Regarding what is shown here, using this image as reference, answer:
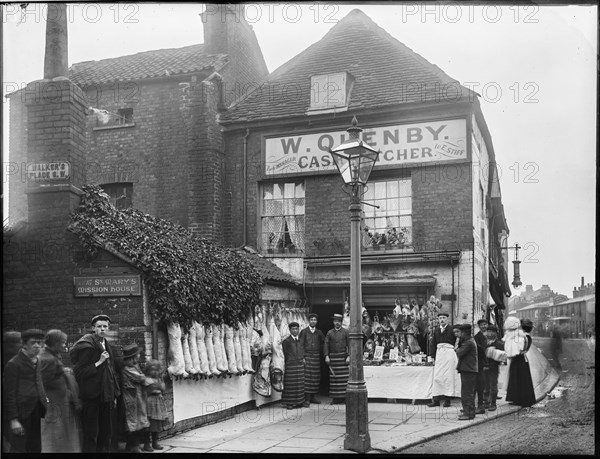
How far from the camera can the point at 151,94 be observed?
55.9ft

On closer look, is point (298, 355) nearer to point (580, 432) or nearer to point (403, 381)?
point (403, 381)

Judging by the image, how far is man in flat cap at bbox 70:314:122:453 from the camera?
26.9ft

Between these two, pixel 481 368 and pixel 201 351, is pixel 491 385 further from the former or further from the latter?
pixel 201 351

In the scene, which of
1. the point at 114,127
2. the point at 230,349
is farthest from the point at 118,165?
the point at 230,349

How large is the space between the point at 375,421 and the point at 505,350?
116 inches

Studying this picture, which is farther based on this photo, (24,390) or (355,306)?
(355,306)

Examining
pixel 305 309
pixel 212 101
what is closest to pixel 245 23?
pixel 212 101

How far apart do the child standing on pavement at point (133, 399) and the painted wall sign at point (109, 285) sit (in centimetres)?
85

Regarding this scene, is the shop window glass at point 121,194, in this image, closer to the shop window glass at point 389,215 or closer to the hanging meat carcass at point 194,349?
the shop window glass at point 389,215

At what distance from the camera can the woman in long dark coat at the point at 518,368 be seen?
12.4 meters

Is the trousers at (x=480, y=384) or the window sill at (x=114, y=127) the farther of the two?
the window sill at (x=114, y=127)

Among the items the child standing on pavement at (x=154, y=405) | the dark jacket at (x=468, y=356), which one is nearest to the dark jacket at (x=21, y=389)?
the child standing on pavement at (x=154, y=405)

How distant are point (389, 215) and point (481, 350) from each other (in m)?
4.16

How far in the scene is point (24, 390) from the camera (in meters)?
7.63
